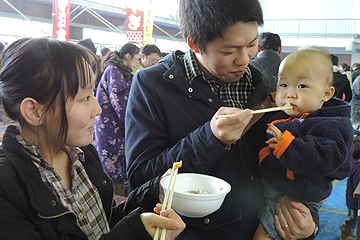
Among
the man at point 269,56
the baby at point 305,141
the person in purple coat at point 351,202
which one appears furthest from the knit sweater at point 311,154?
the person in purple coat at point 351,202

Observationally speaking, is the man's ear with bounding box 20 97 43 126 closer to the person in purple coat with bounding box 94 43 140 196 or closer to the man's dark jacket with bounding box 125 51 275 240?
the man's dark jacket with bounding box 125 51 275 240

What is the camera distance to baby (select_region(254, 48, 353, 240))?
1144 millimetres

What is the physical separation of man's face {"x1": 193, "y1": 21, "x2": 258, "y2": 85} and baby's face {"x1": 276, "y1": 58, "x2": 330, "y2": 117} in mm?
221

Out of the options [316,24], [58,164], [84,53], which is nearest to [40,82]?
[84,53]

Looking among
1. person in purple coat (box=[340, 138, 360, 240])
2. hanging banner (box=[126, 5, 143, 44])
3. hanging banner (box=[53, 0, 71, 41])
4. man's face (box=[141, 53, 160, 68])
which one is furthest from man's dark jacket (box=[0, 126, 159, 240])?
hanging banner (box=[126, 5, 143, 44])

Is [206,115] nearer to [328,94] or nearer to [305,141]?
[305,141]

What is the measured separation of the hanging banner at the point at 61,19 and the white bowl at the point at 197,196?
529cm

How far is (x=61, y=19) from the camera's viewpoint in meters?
5.61

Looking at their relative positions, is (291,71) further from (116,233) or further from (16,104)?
(16,104)

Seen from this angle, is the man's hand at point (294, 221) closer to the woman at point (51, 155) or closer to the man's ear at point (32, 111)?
the woman at point (51, 155)

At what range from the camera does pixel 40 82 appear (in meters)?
0.96

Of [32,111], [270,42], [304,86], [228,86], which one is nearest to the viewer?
[32,111]

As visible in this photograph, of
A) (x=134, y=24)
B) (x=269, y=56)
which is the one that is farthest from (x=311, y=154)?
(x=134, y=24)

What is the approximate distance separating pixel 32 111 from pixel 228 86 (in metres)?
0.85
